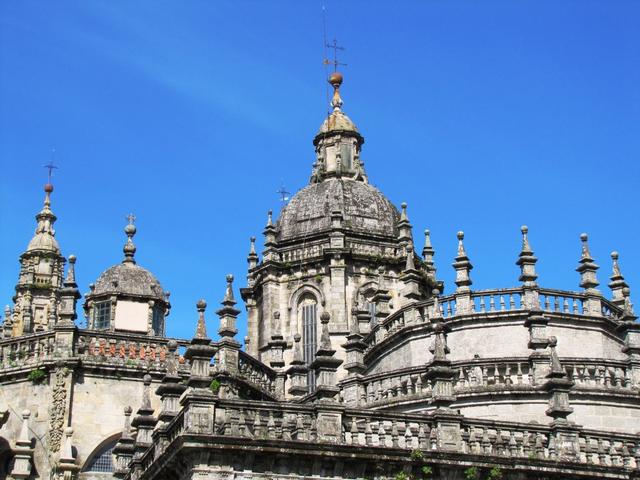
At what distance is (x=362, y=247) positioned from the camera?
158 ft

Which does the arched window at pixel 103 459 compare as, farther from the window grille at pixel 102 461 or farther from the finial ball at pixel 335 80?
the finial ball at pixel 335 80

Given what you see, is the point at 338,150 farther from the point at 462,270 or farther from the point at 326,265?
the point at 462,270

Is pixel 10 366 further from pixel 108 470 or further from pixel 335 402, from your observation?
pixel 335 402

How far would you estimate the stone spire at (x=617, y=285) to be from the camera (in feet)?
121

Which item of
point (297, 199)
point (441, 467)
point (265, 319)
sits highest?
point (297, 199)

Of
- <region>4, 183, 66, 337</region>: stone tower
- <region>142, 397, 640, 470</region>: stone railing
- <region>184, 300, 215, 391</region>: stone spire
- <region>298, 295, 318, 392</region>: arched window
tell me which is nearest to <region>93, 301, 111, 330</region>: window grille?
<region>298, 295, 318, 392</region>: arched window

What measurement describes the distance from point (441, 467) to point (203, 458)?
4.86m

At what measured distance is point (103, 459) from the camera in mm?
33781

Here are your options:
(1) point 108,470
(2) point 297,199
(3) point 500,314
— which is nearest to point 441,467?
(3) point 500,314

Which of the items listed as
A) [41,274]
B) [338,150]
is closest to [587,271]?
[338,150]

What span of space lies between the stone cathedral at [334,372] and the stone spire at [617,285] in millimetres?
65

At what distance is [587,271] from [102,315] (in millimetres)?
17226

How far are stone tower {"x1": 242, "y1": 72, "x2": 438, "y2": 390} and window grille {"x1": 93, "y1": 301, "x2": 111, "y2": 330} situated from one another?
7368mm

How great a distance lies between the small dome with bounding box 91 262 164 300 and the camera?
41.3 metres
